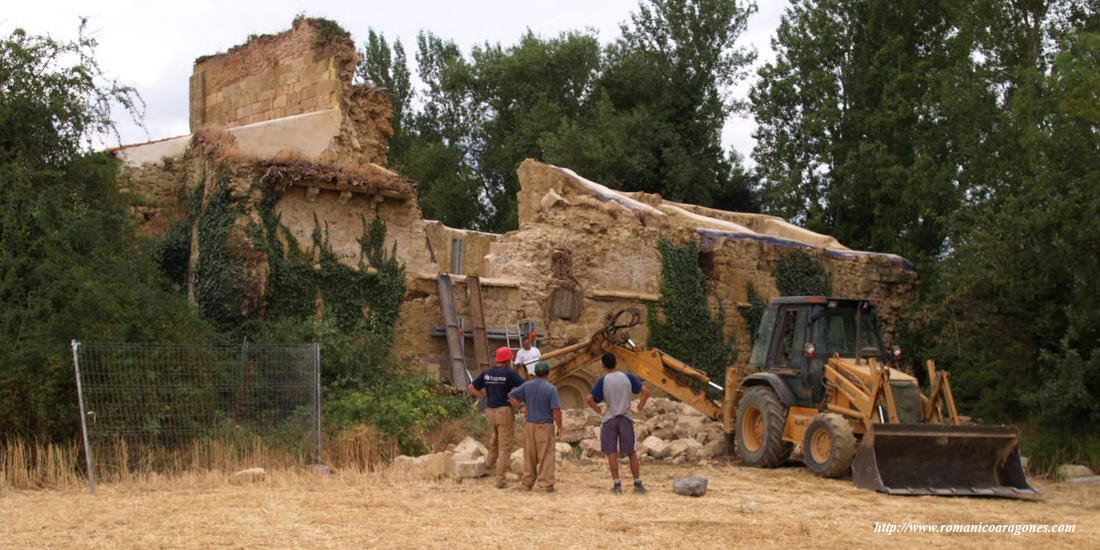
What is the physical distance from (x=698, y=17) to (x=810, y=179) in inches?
377

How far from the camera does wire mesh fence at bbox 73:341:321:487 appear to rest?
34.1ft

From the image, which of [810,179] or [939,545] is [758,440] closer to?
[939,545]

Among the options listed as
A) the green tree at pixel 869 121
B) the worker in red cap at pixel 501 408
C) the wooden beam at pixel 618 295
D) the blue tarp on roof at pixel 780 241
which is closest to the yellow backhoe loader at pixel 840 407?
the worker in red cap at pixel 501 408

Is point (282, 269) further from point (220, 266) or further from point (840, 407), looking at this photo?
point (840, 407)

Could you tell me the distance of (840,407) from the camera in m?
11.5

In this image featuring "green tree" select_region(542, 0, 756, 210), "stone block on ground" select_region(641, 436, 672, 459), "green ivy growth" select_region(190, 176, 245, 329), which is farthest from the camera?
"green tree" select_region(542, 0, 756, 210)

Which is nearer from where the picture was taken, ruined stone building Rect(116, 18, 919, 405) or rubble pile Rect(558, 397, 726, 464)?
rubble pile Rect(558, 397, 726, 464)

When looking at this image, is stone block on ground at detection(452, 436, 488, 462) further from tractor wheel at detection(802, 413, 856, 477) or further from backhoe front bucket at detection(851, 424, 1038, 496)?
backhoe front bucket at detection(851, 424, 1038, 496)

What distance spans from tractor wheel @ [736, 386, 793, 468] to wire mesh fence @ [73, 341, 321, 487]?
4.93 m

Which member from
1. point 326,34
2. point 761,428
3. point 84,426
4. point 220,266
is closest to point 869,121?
point 326,34

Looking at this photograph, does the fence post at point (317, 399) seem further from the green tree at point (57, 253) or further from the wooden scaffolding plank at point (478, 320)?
the wooden scaffolding plank at point (478, 320)

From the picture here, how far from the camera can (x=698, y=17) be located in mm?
34812

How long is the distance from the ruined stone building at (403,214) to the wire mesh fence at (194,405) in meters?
3.10

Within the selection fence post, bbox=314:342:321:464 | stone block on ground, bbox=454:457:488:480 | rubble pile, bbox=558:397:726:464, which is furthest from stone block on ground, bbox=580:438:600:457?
fence post, bbox=314:342:321:464
